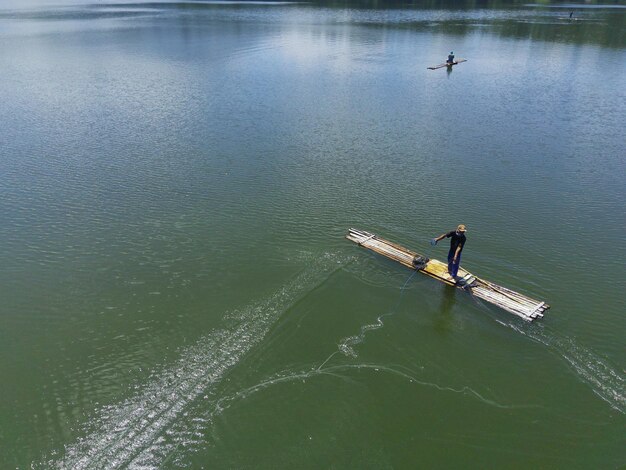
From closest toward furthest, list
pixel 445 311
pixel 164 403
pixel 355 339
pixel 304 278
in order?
pixel 164 403 → pixel 355 339 → pixel 445 311 → pixel 304 278

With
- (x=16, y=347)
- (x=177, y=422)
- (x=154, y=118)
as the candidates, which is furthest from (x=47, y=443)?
(x=154, y=118)

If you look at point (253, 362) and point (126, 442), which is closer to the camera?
point (126, 442)

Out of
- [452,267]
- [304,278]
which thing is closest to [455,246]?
[452,267]

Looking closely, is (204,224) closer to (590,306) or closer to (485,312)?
(485,312)

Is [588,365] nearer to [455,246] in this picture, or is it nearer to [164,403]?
[455,246]

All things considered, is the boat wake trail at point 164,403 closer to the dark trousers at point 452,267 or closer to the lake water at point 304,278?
the lake water at point 304,278

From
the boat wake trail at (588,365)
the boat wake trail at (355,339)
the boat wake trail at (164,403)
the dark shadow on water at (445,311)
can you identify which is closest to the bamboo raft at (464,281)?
the dark shadow on water at (445,311)

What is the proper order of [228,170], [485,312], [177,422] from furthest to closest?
[228,170] → [485,312] → [177,422]

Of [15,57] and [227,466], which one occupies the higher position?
[15,57]
